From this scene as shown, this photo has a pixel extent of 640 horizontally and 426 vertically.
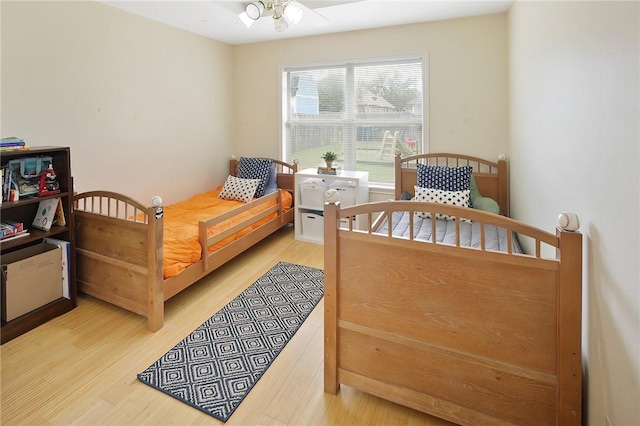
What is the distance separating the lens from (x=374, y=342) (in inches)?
63.6

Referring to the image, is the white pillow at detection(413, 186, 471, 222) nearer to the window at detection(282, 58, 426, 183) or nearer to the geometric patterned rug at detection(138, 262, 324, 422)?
the window at detection(282, 58, 426, 183)

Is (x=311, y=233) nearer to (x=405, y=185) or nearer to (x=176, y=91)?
(x=405, y=185)

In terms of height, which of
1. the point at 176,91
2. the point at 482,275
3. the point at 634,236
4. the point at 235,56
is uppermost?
the point at 235,56

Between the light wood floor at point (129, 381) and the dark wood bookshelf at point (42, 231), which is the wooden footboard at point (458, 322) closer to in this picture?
the light wood floor at point (129, 381)

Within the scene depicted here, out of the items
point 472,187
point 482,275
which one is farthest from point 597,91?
point 472,187

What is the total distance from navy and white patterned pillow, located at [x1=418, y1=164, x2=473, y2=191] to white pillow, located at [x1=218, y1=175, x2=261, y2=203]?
5.99 feet

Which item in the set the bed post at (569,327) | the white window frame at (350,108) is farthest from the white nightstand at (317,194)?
the bed post at (569,327)

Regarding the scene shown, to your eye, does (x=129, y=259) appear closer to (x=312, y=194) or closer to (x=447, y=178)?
(x=312, y=194)

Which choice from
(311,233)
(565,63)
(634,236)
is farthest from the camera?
(311,233)

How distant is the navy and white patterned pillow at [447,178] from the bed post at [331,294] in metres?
1.81

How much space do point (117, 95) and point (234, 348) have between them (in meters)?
2.52

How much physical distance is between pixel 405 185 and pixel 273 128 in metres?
1.85

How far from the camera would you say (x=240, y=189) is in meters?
4.02

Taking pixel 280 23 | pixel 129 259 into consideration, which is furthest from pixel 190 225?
pixel 280 23
